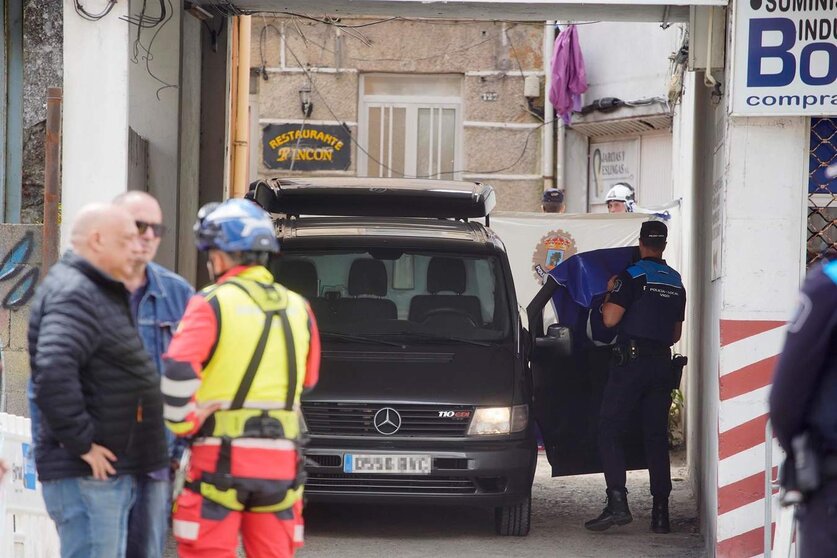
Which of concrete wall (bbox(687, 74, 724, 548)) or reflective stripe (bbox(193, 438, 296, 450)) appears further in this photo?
concrete wall (bbox(687, 74, 724, 548))

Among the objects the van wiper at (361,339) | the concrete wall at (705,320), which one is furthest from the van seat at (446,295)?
the concrete wall at (705,320)

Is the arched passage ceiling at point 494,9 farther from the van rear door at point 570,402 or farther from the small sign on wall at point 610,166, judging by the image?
the small sign on wall at point 610,166

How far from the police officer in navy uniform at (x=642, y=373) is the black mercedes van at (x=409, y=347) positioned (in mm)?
624

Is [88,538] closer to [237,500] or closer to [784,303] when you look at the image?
[237,500]

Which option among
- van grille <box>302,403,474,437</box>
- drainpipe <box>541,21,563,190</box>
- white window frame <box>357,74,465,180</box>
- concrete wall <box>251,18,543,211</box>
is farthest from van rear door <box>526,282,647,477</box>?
white window frame <box>357,74,465,180</box>

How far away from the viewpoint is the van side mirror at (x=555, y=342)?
9.69 meters

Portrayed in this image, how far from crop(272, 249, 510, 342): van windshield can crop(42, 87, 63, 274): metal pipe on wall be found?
221 centimetres

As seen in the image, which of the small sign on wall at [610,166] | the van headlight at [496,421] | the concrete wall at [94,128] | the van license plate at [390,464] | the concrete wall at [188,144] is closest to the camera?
the concrete wall at [94,128]

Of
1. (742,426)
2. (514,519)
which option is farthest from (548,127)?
(742,426)

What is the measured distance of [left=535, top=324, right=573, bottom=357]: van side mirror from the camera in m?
9.69

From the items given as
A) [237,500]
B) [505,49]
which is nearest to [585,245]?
[505,49]

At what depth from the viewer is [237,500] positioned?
504cm

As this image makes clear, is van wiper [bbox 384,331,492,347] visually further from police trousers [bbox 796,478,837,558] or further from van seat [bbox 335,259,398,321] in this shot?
police trousers [bbox 796,478,837,558]

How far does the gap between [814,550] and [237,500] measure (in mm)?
2011
